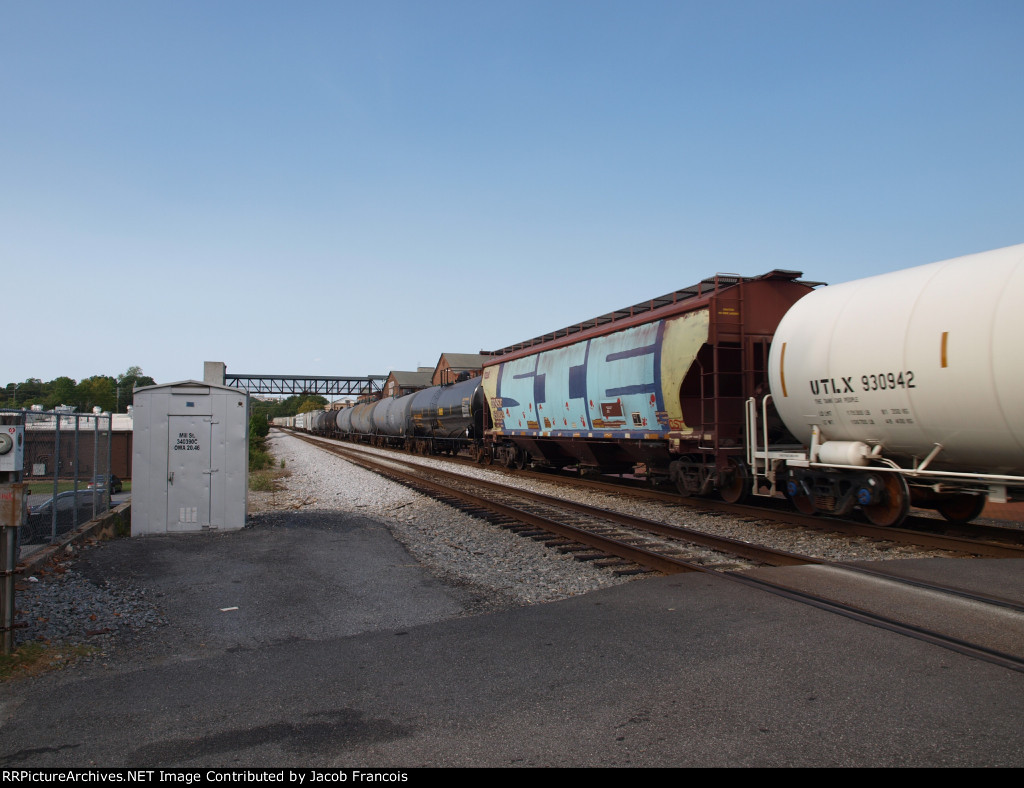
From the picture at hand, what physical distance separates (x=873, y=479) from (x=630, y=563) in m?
3.93

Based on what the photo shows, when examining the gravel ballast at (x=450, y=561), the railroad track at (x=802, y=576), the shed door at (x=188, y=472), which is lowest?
the gravel ballast at (x=450, y=561)

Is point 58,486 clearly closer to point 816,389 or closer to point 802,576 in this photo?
point 802,576

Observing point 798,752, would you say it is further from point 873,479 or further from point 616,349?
point 616,349

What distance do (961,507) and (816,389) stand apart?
2747mm

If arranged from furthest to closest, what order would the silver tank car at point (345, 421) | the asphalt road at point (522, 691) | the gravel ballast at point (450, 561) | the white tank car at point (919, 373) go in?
1. the silver tank car at point (345, 421)
2. the white tank car at point (919, 373)
3. the gravel ballast at point (450, 561)
4. the asphalt road at point (522, 691)

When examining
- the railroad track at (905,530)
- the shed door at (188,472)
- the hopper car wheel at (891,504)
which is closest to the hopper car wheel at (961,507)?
the railroad track at (905,530)

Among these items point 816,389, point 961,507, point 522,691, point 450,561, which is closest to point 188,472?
point 450,561

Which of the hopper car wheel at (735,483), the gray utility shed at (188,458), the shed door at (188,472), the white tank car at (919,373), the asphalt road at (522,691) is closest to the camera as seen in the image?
the asphalt road at (522,691)

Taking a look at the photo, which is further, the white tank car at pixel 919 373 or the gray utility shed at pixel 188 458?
the gray utility shed at pixel 188 458

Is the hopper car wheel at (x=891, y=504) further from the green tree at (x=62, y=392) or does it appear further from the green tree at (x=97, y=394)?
the green tree at (x=97, y=394)

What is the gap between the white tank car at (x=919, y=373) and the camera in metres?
7.52

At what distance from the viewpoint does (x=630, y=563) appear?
8.15 metres

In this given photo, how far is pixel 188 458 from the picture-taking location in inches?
397

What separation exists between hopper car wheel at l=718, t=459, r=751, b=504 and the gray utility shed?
8.18m
